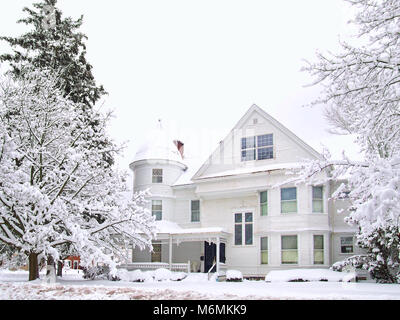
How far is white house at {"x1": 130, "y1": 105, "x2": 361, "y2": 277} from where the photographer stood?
Answer: 23.8 m

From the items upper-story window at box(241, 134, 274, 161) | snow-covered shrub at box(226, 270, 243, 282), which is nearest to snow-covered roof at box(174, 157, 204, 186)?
upper-story window at box(241, 134, 274, 161)

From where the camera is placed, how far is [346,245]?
78.3 ft

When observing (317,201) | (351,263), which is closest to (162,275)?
(317,201)

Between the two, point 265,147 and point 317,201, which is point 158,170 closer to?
point 265,147

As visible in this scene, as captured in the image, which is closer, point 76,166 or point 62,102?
point 76,166

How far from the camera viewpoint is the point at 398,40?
10.0 m

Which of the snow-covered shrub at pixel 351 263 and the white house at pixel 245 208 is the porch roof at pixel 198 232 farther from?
the snow-covered shrub at pixel 351 263

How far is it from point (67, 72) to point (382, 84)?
19.8 m

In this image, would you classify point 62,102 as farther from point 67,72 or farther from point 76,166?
point 67,72

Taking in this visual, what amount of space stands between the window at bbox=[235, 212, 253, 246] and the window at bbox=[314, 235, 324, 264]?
3.95 metres

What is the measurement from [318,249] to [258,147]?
279 inches

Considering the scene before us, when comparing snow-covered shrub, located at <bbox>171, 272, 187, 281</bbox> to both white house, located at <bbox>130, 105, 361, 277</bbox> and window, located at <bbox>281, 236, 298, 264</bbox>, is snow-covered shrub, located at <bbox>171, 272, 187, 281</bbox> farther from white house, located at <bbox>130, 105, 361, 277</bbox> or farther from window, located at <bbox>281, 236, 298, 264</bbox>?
window, located at <bbox>281, 236, 298, 264</bbox>

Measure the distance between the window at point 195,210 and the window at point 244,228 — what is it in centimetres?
310
